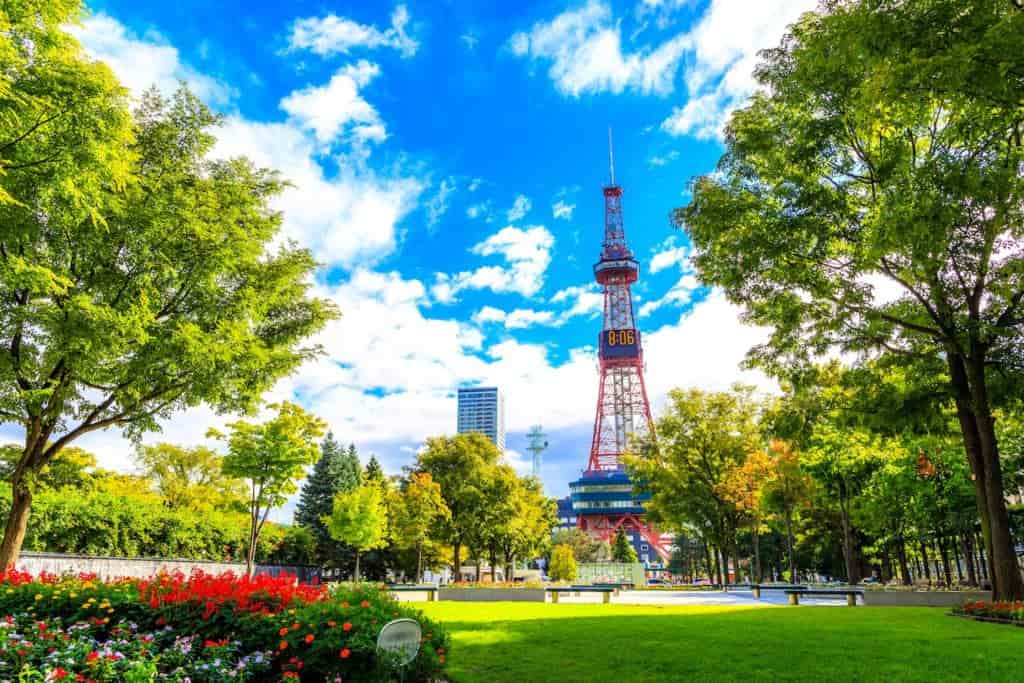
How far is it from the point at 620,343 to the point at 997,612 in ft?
252

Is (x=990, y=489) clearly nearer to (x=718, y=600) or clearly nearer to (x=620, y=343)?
(x=718, y=600)

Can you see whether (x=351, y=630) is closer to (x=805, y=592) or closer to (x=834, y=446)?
(x=805, y=592)

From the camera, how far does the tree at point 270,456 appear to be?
2562 centimetres

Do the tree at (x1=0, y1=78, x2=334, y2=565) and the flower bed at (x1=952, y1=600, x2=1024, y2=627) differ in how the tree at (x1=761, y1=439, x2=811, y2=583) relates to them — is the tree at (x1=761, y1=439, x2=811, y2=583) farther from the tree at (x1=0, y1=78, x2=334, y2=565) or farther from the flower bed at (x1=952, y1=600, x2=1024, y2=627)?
the tree at (x1=0, y1=78, x2=334, y2=565)

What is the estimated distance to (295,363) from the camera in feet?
53.6

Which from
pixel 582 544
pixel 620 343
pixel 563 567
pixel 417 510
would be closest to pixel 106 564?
pixel 417 510

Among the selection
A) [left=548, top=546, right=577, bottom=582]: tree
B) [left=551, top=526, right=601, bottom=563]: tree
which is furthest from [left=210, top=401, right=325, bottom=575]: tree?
[left=551, top=526, right=601, bottom=563]: tree

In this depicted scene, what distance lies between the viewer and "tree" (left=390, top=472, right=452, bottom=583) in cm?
3525

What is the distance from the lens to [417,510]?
35.2 m

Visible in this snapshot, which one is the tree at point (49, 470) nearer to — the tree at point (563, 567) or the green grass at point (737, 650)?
the green grass at point (737, 650)

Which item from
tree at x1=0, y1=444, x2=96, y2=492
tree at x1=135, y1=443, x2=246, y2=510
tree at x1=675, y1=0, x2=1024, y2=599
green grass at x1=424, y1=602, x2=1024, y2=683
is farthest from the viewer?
tree at x1=135, y1=443, x2=246, y2=510

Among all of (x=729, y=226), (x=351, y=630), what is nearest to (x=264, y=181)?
(x=729, y=226)

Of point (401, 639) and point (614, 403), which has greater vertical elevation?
point (614, 403)

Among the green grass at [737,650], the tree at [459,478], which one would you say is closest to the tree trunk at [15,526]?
the green grass at [737,650]
